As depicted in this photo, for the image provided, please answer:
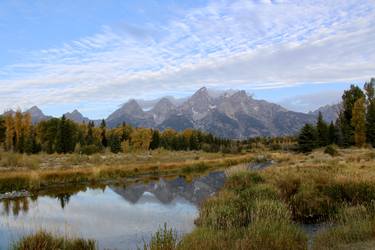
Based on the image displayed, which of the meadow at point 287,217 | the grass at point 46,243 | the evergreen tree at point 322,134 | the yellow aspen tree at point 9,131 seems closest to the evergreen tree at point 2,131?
the yellow aspen tree at point 9,131

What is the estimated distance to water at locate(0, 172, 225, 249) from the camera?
13667 mm

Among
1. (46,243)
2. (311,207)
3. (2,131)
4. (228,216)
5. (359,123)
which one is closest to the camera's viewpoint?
(46,243)

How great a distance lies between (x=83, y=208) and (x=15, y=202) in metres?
4.31

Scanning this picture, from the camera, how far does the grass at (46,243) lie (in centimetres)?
952

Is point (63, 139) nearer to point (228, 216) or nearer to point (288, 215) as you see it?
point (228, 216)

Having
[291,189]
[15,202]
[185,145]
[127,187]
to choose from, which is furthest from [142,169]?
[185,145]

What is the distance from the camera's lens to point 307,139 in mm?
62719

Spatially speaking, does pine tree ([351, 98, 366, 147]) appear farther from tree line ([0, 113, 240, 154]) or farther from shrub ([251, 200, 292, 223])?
shrub ([251, 200, 292, 223])

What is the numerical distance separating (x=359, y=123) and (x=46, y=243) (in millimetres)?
59042

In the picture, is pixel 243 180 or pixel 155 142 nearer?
pixel 243 180

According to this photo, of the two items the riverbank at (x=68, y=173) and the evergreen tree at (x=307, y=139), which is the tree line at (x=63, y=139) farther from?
the evergreen tree at (x=307, y=139)

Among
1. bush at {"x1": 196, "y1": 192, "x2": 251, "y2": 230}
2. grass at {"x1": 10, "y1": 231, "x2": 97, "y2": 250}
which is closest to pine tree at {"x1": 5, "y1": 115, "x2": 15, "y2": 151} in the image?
bush at {"x1": 196, "y1": 192, "x2": 251, "y2": 230}

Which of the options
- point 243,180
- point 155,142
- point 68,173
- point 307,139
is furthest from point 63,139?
point 243,180

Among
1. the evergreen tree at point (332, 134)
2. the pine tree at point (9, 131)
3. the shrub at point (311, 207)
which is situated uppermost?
the pine tree at point (9, 131)
